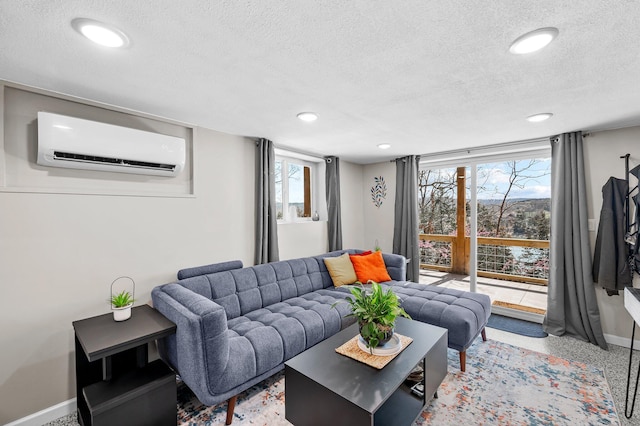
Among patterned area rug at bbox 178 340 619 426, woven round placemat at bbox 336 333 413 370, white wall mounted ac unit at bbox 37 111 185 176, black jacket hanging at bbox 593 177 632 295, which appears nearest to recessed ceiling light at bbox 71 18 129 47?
white wall mounted ac unit at bbox 37 111 185 176

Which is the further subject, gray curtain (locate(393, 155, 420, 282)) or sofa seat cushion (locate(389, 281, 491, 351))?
gray curtain (locate(393, 155, 420, 282))

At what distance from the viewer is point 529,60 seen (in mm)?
1597

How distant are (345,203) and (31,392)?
12.9 ft

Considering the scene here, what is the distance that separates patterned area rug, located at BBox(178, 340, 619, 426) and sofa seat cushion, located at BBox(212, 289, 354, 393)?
312 millimetres

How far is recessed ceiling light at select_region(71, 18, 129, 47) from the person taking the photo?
125 centimetres

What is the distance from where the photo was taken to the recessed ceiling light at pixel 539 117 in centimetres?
252

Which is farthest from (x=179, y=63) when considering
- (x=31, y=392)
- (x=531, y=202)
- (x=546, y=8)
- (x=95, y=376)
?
(x=531, y=202)

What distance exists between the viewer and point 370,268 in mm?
3705

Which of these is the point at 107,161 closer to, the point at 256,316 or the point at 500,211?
the point at 256,316

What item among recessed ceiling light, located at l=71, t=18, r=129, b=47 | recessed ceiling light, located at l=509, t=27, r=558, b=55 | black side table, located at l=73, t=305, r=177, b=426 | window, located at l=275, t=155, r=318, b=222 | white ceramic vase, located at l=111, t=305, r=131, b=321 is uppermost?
recessed ceiling light, located at l=509, t=27, r=558, b=55

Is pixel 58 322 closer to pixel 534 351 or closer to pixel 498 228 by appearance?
pixel 534 351

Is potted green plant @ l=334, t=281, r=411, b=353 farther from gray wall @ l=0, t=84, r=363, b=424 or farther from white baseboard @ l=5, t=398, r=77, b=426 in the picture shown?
white baseboard @ l=5, t=398, r=77, b=426

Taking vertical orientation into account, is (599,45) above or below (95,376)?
above

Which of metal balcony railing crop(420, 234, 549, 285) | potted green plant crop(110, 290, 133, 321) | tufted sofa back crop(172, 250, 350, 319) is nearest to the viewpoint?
potted green plant crop(110, 290, 133, 321)
